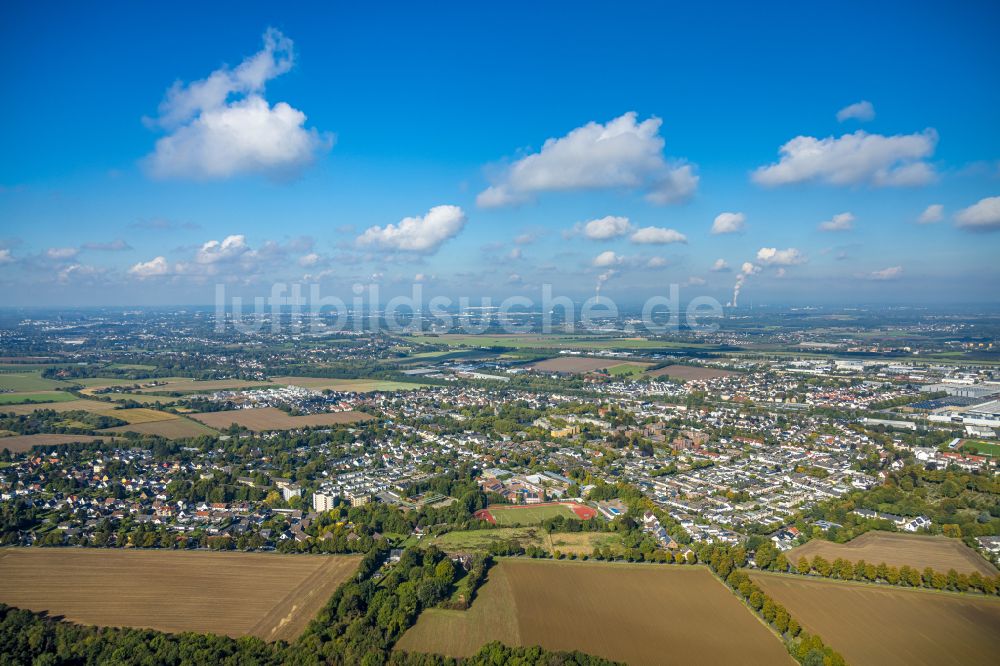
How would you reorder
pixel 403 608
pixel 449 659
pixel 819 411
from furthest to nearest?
1. pixel 819 411
2. pixel 403 608
3. pixel 449 659

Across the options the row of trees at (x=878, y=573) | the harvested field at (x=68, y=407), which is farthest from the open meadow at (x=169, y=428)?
the row of trees at (x=878, y=573)

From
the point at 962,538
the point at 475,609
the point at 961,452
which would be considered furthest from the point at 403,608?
the point at 961,452

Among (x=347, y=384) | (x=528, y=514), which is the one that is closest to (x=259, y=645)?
(x=528, y=514)

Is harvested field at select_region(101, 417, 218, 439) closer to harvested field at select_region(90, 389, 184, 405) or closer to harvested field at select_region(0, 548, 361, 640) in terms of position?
harvested field at select_region(90, 389, 184, 405)

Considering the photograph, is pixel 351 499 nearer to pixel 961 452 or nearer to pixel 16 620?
pixel 16 620

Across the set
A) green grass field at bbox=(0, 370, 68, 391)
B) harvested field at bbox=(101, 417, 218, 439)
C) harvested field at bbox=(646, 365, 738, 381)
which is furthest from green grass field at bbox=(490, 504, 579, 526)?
green grass field at bbox=(0, 370, 68, 391)

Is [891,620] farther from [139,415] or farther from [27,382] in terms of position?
[27,382]
